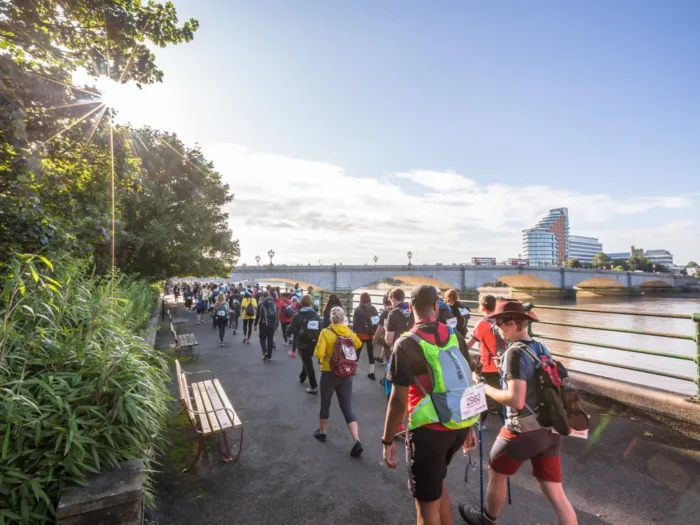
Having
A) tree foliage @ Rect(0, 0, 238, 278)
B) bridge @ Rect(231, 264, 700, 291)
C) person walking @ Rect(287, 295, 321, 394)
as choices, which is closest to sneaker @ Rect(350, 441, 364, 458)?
person walking @ Rect(287, 295, 321, 394)

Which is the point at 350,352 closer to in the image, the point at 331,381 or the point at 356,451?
the point at 331,381

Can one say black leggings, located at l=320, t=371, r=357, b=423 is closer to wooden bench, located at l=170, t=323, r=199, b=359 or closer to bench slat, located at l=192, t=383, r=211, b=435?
bench slat, located at l=192, t=383, r=211, b=435

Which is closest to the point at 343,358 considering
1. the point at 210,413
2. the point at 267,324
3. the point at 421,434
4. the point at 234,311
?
the point at 210,413

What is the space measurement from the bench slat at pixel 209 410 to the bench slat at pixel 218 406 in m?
0.04

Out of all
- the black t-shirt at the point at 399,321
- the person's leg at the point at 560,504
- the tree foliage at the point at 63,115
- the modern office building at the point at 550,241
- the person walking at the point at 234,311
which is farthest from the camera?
the modern office building at the point at 550,241

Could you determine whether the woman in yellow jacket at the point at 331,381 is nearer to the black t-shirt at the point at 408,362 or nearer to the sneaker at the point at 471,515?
the sneaker at the point at 471,515

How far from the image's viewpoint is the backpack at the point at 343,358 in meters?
4.49

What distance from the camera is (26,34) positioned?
4.71 m

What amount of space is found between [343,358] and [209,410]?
1.88 metres

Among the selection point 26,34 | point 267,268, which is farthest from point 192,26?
point 267,268

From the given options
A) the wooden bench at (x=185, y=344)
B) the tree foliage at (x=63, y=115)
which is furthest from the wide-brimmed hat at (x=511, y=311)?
the wooden bench at (x=185, y=344)

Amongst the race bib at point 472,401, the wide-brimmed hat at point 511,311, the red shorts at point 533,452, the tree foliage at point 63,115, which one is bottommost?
the red shorts at point 533,452

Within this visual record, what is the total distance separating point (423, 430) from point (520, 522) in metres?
1.61

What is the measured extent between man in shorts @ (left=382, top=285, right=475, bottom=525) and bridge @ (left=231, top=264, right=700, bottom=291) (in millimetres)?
48263
